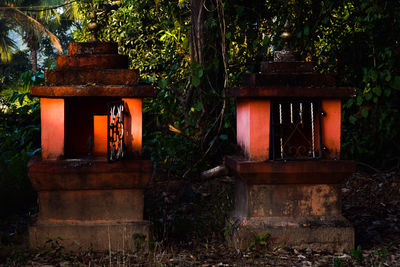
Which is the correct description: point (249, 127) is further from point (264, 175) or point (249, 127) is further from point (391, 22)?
point (391, 22)

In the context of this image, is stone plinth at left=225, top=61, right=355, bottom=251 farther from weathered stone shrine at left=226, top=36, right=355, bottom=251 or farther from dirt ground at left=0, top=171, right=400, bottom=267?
dirt ground at left=0, top=171, right=400, bottom=267

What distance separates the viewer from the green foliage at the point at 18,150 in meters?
5.72

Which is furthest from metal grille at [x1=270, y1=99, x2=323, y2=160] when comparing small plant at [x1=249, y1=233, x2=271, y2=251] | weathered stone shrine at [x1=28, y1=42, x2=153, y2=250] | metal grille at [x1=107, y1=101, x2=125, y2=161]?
metal grille at [x1=107, y1=101, x2=125, y2=161]

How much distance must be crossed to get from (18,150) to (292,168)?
4.48 metres

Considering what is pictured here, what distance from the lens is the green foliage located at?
5723 mm

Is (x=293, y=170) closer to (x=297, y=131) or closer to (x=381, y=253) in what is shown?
(x=297, y=131)

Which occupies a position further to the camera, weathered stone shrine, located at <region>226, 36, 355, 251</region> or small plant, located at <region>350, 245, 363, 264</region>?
weathered stone shrine, located at <region>226, 36, 355, 251</region>

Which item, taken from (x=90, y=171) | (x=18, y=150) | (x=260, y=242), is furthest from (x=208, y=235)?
(x=18, y=150)

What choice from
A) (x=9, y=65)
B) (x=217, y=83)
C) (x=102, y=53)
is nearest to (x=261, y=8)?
(x=217, y=83)

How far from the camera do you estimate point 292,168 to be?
4137mm

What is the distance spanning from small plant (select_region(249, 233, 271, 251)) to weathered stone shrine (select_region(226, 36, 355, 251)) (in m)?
0.04

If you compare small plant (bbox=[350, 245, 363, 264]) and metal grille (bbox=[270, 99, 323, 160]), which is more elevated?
metal grille (bbox=[270, 99, 323, 160])

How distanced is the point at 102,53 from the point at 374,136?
393 cm

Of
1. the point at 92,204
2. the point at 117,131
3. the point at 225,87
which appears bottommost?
the point at 92,204
